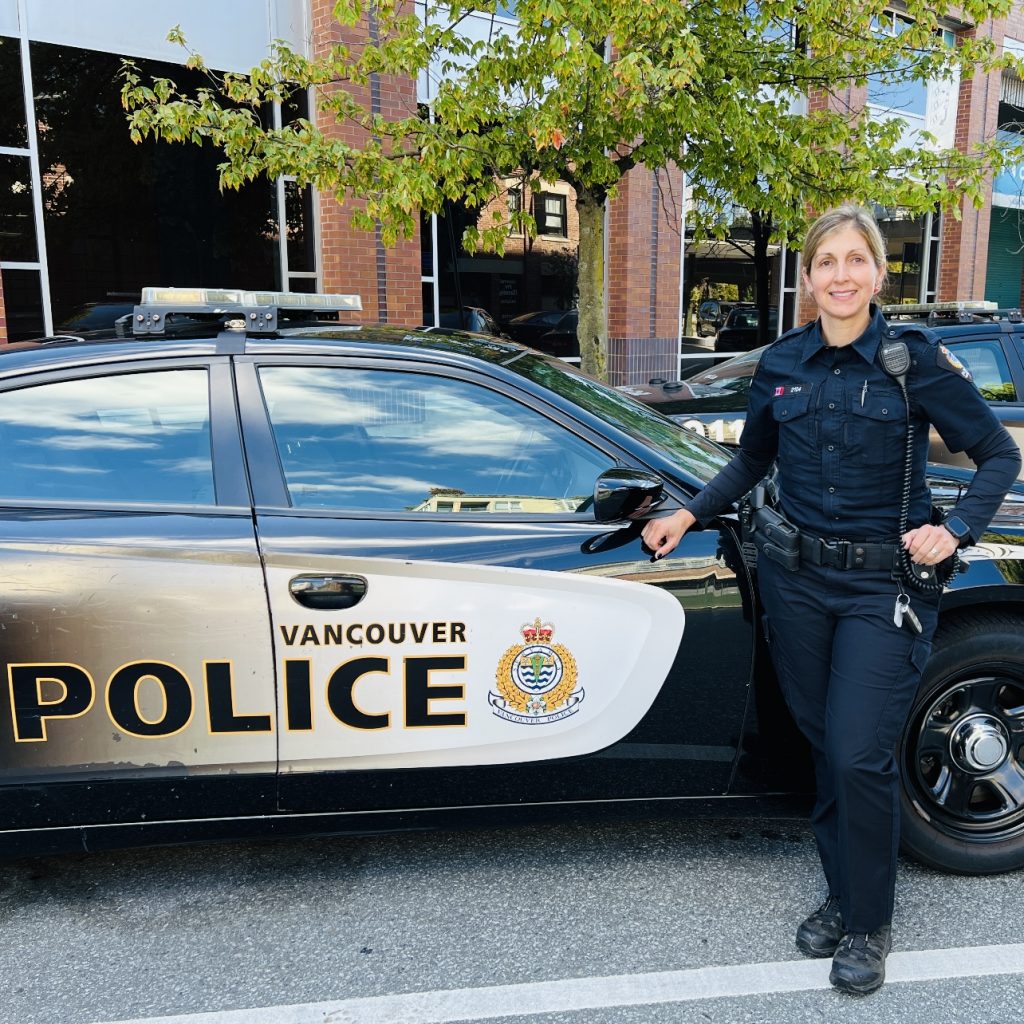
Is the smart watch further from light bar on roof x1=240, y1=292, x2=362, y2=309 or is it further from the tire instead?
light bar on roof x1=240, y1=292, x2=362, y2=309

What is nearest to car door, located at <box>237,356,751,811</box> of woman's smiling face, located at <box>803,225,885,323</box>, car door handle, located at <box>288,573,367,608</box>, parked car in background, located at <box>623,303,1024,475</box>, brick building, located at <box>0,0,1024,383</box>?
car door handle, located at <box>288,573,367,608</box>

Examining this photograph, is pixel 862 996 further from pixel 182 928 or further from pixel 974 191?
pixel 974 191

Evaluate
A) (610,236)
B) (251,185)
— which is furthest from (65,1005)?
(610,236)

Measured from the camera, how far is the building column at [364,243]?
356 inches

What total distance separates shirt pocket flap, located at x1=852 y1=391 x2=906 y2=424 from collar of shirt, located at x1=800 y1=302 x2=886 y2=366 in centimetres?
9

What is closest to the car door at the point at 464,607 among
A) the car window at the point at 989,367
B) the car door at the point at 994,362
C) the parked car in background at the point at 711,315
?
the car door at the point at 994,362

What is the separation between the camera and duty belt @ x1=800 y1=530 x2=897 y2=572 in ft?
7.60

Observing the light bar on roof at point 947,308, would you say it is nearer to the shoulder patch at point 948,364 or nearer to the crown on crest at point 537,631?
the shoulder patch at point 948,364

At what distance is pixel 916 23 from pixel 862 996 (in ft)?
19.8

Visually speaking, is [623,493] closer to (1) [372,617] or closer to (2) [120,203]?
(1) [372,617]

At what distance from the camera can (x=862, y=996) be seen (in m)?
2.40

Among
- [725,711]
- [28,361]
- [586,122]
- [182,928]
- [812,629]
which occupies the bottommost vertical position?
[182,928]

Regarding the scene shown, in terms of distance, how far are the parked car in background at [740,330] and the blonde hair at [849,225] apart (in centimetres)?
1174

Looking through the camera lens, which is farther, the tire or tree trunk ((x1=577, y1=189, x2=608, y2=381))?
tree trunk ((x1=577, y1=189, x2=608, y2=381))
